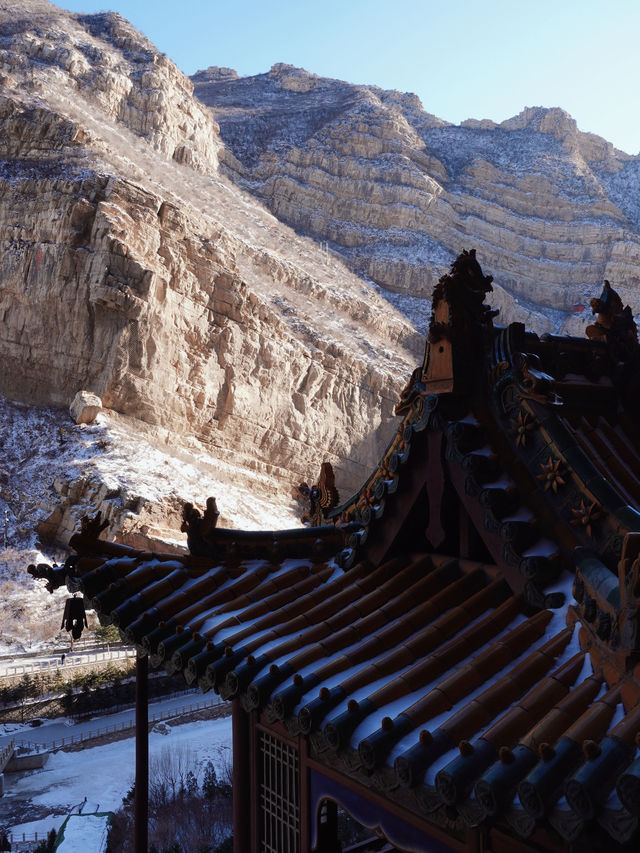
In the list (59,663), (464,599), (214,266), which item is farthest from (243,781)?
(214,266)

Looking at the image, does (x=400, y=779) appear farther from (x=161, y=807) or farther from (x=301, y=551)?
(x=161, y=807)

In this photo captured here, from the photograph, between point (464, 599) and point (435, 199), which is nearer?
point (464, 599)

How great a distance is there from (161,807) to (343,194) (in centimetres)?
4930

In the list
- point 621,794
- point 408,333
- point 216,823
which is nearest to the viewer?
point 621,794

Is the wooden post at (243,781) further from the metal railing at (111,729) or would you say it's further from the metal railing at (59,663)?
the metal railing at (59,663)

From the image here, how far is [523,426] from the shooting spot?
111 inches

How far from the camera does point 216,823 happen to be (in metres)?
12.9

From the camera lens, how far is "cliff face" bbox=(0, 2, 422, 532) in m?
30.9

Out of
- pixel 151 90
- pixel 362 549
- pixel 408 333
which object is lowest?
pixel 362 549

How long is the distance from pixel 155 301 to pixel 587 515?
31.2 metres

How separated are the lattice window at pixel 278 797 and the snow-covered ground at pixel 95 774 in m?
9.73

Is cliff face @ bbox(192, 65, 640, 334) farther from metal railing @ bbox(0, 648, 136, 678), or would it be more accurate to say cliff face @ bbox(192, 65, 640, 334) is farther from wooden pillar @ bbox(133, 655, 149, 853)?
wooden pillar @ bbox(133, 655, 149, 853)

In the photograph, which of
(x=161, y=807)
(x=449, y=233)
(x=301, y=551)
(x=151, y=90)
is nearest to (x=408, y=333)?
(x=449, y=233)

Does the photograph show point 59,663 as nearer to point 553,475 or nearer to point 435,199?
point 553,475
